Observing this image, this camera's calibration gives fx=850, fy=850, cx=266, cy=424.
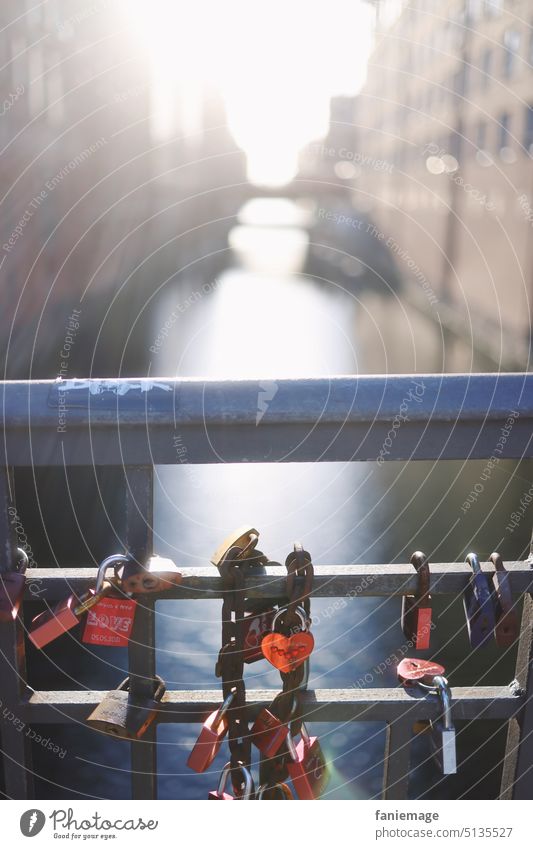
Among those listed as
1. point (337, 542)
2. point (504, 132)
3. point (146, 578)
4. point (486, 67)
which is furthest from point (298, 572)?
point (486, 67)

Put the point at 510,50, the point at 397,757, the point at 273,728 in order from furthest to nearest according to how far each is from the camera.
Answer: the point at 510,50
the point at 397,757
the point at 273,728

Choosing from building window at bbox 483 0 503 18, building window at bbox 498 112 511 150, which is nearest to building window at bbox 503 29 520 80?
building window at bbox 483 0 503 18

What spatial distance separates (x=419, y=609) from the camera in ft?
5.82

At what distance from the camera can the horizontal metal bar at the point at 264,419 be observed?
149 cm

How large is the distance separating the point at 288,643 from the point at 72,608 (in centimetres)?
43

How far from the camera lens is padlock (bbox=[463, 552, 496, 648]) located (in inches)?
67.4

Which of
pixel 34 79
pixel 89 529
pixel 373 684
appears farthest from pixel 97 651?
pixel 34 79

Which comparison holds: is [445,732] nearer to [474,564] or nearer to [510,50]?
[474,564]

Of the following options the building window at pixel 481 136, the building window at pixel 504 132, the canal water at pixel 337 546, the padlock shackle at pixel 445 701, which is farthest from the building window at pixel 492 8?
the padlock shackle at pixel 445 701

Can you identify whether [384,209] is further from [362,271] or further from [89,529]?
[89,529]

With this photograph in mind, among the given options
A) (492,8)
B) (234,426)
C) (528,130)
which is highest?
(492,8)

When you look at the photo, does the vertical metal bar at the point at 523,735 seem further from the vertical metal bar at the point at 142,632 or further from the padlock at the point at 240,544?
the vertical metal bar at the point at 142,632

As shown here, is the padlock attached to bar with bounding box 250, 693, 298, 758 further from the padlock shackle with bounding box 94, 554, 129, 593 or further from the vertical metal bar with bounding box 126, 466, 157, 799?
the padlock shackle with bounding box 94, 554, 129, 593

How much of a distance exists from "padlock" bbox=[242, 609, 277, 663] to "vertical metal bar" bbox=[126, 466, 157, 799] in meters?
0.19
